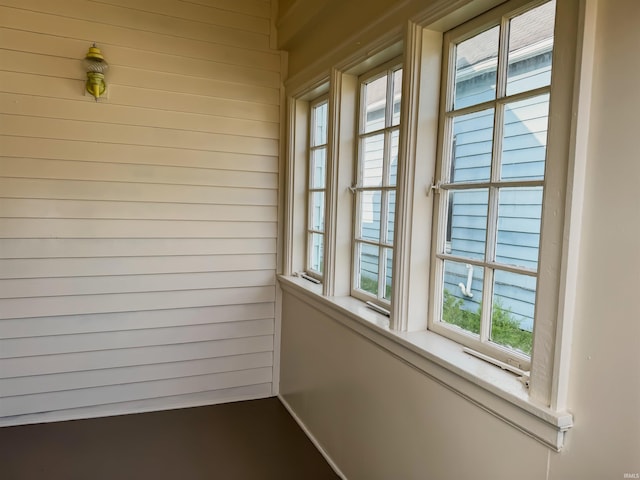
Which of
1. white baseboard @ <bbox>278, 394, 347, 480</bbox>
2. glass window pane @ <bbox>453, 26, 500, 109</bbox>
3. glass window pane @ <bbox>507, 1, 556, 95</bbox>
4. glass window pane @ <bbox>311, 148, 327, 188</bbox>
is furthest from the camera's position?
glass window pane @ <bbox>311, 148, 327, 188</bbox>

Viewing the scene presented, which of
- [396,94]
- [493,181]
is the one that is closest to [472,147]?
[493,181]

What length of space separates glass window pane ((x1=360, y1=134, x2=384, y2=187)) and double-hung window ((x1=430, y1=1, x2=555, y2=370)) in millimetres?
478

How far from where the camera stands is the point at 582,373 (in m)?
1.12

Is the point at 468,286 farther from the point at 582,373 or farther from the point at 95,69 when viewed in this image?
the point at 95,69

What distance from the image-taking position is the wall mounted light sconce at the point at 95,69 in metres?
2.49

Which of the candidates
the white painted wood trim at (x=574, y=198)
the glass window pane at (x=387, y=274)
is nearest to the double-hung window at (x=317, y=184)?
the glass window pane at (x=387, y=274)

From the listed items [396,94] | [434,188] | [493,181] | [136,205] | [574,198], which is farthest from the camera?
[136,205]

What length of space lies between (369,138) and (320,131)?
24.8 inches

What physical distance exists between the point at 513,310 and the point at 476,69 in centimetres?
85

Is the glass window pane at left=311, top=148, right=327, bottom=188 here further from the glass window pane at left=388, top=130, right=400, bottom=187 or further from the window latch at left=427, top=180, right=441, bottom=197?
the window latch at left=427, top=180, right=441, bottom=197

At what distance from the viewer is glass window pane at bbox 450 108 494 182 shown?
1541mm

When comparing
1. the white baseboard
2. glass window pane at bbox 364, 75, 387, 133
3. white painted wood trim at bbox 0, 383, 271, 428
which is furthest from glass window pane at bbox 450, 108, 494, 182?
white painted wood trim at bbox 0, 383, 271, 428

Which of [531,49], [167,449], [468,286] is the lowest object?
[167,449]

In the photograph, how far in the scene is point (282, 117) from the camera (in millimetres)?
3000
